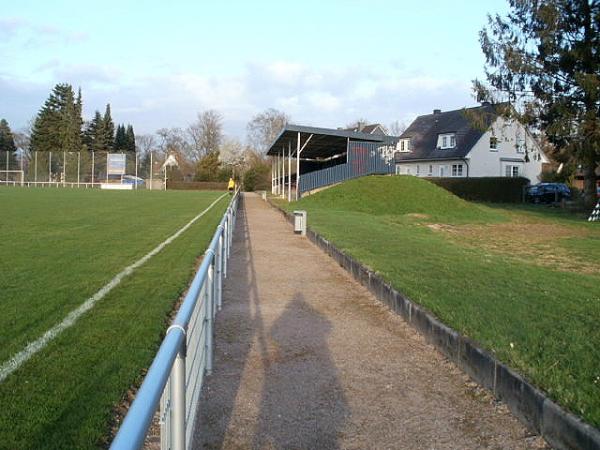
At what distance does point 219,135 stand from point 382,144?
61.0 m

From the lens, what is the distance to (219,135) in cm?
9488

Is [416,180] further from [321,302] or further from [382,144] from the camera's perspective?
[321,302]

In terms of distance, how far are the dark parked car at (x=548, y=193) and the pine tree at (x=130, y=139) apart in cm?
7575

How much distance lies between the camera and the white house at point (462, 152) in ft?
177

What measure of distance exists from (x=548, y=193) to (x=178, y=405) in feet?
151

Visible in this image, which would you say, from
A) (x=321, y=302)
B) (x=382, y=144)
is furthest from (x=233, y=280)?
(x=382, y=144)

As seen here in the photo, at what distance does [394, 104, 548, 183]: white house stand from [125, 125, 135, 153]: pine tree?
59.5 metres

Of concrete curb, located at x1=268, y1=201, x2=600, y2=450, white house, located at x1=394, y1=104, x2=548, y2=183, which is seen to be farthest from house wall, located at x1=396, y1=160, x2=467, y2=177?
concrete curb, located at x1=268, y1=201, x2=600, y2=450

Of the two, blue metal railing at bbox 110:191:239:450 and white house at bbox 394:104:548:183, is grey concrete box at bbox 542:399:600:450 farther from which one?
white house at bbox 394:104:548:183

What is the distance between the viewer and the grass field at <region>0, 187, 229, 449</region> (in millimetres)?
3732

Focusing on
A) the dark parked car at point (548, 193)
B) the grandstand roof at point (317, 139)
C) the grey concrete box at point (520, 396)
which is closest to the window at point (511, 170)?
the dark parked car at point (548, 193)

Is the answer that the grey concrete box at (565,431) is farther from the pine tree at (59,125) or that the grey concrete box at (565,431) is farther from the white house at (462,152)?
the pine tree at (59,125)

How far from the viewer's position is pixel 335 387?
491 centimetres

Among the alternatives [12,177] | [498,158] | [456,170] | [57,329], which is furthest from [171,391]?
[12,177]
